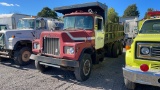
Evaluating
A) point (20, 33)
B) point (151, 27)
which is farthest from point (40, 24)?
point (151, 27)

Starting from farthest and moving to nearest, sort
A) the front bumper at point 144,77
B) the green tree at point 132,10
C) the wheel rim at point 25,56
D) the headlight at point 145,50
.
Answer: the green tree at point 132,10
the wheel rim at point 25,56
the headlight at point 145,50
the front bumper at point 144,77

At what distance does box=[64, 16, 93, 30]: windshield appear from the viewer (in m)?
6.56

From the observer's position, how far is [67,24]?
702 centimetres

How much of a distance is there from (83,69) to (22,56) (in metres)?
3.70

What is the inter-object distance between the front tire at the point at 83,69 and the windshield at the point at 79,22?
1.36 metres

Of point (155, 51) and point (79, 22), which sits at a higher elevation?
point (79, 22)

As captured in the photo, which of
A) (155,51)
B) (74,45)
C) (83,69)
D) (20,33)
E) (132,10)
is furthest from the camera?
(132,10)

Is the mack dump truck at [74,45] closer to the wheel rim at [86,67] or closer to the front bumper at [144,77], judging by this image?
the wheel rim at [86,67]

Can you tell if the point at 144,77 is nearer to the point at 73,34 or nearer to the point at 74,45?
the point at 74,45

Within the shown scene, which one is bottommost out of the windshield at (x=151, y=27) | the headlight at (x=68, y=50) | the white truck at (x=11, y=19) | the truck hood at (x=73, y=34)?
the headlight at (x=68, y=50)

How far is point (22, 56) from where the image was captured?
25.9 ft

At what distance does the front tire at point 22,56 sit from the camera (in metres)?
7.74

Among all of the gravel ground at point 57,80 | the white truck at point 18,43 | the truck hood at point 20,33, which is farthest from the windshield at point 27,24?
the gravel ground at point 57,80

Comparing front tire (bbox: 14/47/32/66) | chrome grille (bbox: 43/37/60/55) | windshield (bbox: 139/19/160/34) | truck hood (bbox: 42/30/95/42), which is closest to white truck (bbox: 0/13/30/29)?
front tire (bbox: 14/47/32/66)
